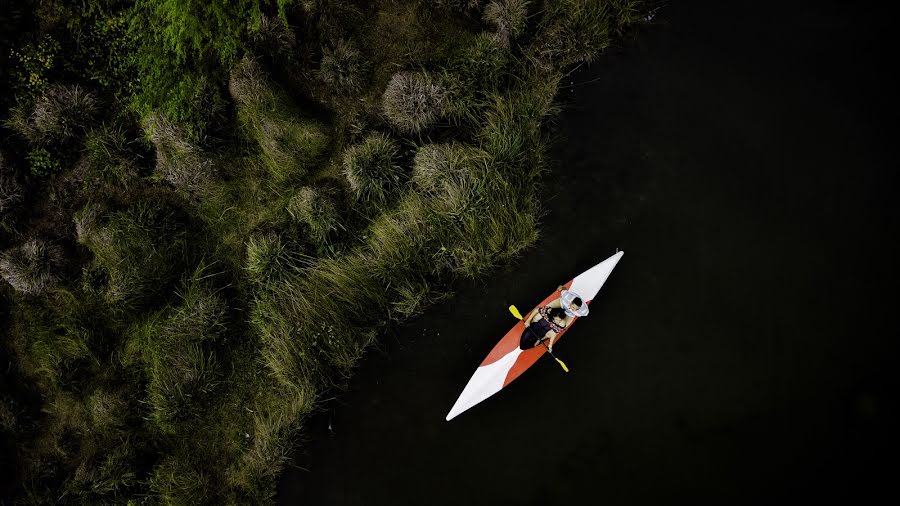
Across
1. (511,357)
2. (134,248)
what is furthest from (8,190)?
(511,357)

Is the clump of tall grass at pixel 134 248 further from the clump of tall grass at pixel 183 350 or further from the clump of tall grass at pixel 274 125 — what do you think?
the clump of tall grass at pixel 274 125

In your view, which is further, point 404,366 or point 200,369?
point 404,366

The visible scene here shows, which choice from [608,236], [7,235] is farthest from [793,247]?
[7,235]

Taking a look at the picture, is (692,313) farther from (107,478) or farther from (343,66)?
(107,478)

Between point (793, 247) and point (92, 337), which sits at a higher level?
point (92, 337)

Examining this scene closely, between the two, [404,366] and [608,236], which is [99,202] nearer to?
[404,366]

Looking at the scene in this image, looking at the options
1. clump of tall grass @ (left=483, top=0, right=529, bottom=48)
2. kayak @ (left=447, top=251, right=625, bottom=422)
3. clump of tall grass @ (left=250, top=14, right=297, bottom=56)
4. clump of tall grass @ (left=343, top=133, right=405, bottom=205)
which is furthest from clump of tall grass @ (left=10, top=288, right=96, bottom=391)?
clump of tall grass @ (left=483, top=0, right=529, bottom=48)
